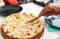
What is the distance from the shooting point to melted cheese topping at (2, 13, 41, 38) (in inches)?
23.9

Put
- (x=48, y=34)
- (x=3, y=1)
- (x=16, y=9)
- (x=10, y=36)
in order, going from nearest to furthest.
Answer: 1. (x=10, y=36)
2. (x=48, y=34)
3. (x=16, y=9)
4. (x=3, y=1)

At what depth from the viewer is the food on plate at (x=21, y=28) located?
1.96 feet

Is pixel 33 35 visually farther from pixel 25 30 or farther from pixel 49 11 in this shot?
pixel 49 11

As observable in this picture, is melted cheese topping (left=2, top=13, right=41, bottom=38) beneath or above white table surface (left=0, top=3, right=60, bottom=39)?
above

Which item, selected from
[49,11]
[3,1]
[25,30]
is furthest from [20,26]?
[3,1]

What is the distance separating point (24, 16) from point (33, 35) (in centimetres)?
19

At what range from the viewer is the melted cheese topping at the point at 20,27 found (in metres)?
0.61

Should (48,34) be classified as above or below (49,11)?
below

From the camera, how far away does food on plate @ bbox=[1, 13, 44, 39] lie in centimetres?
60

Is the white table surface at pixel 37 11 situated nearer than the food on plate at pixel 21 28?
No

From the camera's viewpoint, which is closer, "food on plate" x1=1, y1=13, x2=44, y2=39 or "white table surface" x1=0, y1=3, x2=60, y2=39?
"food on plate" x1=1, y1=13, x2=44, y2=39

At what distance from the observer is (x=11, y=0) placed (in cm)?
108

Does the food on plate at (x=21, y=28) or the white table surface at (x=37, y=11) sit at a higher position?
the food on plate at (x=21, y=28)

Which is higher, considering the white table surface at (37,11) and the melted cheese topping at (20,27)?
the melted cheese topping at (20,27)
